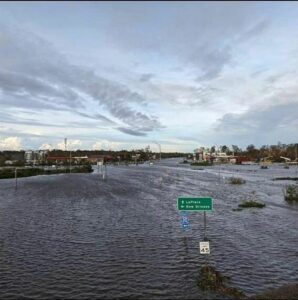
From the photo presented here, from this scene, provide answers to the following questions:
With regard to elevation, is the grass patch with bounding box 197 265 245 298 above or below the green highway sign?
below

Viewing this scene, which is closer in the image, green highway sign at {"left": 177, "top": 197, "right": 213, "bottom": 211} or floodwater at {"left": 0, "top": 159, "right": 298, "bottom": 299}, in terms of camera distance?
floodwater at {"left": 0, "top": 159, "right": 298, "bottom": 299}

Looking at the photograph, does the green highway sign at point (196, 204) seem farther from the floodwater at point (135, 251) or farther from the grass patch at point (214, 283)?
the floodwater at point (135, 251)

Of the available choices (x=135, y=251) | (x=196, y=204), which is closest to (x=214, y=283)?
(x=196, y=204)

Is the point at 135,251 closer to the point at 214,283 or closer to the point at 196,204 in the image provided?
the point at 196,204

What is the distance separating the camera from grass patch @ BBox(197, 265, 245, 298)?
722 inches

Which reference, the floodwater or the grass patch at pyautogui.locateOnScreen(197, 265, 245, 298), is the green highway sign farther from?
the floodwater

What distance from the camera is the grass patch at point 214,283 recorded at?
18.3 metres

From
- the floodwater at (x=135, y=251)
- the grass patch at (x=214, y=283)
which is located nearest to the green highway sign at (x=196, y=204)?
the grass patch at (x=214, y=283)

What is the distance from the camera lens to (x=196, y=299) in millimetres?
17625

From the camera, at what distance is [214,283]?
19.5 metres

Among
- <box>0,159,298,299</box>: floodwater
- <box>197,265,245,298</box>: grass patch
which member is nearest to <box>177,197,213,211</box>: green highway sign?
<box>197,265,245,298</box>: grass patch

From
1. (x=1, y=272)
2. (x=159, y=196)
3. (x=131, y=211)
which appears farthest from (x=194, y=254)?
(x=159, y=196)

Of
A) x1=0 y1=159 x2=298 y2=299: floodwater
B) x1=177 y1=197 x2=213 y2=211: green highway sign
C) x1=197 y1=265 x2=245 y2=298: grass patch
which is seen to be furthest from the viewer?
x1=177 y1=197 x2=213 y2=211: green highway sign

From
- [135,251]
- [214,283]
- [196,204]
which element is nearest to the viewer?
[214,283]
